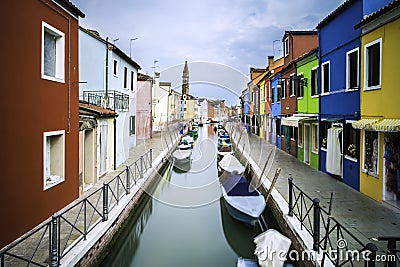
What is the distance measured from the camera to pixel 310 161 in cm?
1641

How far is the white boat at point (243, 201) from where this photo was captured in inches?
392

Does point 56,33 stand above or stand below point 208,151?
above

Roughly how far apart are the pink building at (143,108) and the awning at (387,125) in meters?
22.2

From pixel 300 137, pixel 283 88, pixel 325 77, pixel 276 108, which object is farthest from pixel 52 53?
pixel 276 108

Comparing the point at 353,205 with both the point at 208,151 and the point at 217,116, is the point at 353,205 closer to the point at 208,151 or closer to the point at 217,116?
the point at 208,151

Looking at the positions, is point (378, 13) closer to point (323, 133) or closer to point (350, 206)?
point (350, 206)

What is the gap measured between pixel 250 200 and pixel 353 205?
3.03 m

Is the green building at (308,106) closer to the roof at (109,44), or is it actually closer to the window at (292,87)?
the window at (292,87)

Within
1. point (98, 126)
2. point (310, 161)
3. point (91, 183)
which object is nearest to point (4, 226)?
point (91, 183)

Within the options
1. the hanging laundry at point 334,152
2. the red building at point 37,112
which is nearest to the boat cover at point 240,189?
the hanging laundry at point 334,152

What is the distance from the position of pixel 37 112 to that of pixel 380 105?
9.45 metres

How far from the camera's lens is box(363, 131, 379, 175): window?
9891 mm

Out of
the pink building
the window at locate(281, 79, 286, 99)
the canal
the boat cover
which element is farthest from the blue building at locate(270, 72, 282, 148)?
the boat cover

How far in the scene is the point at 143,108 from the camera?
30562 mm
